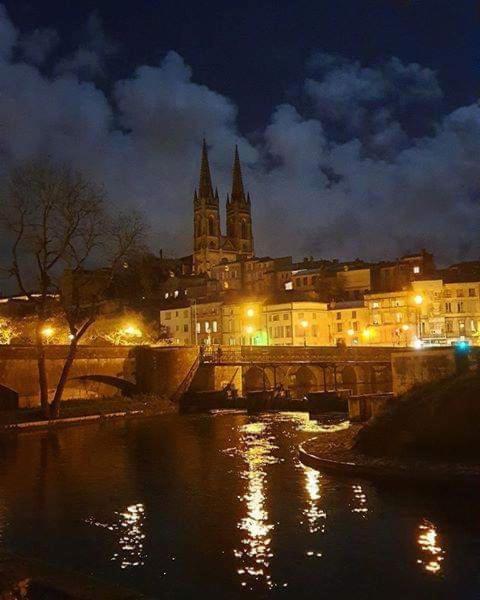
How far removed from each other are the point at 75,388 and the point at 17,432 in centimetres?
1595

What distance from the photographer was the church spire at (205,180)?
191000 millimetres

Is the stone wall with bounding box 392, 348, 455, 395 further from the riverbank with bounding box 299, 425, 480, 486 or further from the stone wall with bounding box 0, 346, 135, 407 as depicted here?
the stone wall with bounding box 0, 346, 135, 407

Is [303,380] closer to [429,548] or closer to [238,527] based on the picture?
[238,527]

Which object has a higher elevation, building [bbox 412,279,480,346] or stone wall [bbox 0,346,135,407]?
building [bbox 412,279,480,346]

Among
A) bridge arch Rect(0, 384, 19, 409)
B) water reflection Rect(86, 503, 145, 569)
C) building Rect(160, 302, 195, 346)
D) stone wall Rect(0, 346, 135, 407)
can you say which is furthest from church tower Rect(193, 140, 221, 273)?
water reflection Rect(86, 503, 145, 569)

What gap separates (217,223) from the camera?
18738 centimetres

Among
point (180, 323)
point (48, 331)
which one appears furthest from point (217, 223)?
point (48, 331)

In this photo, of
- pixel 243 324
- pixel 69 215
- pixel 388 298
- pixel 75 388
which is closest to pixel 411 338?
pixel 388 298

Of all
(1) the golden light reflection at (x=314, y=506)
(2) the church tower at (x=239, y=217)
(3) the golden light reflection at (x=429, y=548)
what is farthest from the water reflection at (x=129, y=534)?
(2) the church tower at (x=239, y=217)

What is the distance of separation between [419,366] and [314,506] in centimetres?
1670

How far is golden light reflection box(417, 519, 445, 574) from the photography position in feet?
44.0

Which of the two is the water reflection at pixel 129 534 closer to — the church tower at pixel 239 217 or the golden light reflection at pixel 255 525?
the golden light reflection at pixel 255 525

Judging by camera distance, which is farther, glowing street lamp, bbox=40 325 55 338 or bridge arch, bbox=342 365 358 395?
bridge arch, bbox=342 365 358 395

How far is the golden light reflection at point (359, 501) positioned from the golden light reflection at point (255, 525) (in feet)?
8.60
